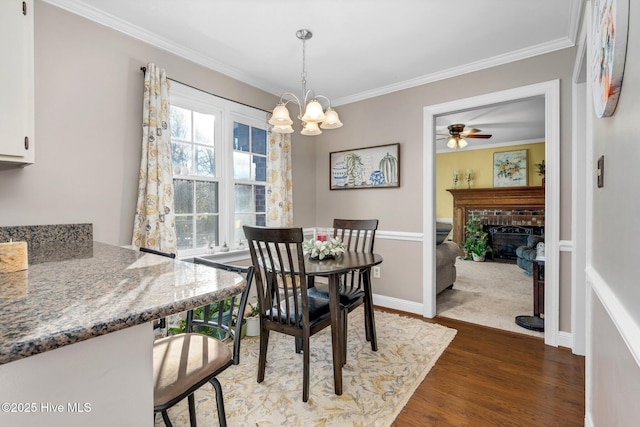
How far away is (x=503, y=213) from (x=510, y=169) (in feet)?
3.08

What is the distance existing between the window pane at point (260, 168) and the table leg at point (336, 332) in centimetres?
184

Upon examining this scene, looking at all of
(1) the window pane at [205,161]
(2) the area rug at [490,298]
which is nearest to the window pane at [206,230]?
(1) the window pane at [205,161]

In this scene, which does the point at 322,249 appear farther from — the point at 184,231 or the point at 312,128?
the point at 184,231

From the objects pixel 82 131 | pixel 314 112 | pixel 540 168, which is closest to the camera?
pixel 82 131

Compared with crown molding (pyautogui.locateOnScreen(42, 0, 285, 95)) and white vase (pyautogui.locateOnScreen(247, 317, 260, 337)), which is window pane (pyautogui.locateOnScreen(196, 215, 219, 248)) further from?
crown molding (pyautogui.locateOnScreen(42, 0, 285, 95))

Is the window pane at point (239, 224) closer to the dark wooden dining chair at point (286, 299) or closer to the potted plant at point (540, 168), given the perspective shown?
the dark wooden dining chair at point (286, 299)

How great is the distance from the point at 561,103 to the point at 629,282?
2.23 m

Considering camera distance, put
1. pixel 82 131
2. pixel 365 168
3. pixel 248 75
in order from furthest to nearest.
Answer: pixel 365 168 → pixel 248 75 → pixel 82 131

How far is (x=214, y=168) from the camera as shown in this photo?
292 cm

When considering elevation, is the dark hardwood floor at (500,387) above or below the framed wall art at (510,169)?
below

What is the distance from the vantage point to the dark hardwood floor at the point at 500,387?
165cm

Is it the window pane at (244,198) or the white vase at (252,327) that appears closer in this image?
the white vase at (252,327)

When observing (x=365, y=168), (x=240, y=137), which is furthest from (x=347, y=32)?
(x=365, y=168)

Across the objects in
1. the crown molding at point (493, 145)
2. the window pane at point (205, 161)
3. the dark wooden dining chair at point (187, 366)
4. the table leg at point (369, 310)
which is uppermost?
the crown molding at point (493, 145)
